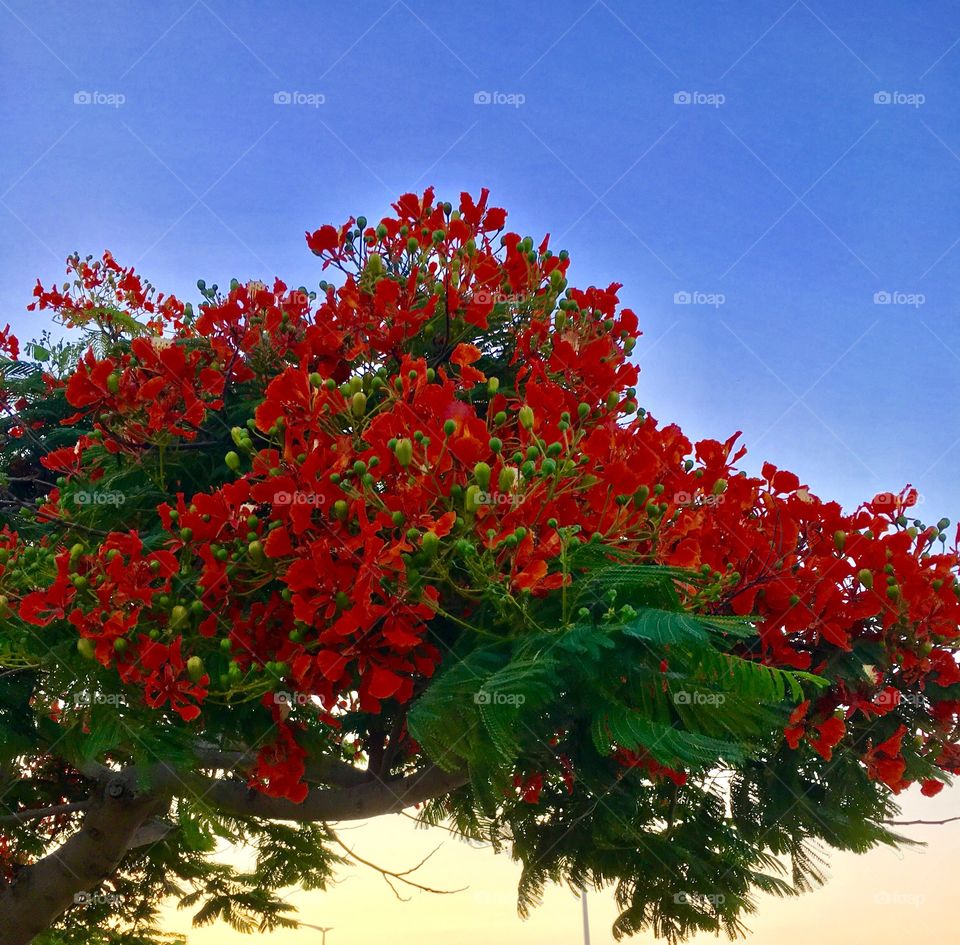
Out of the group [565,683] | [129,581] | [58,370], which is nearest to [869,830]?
[565,683]

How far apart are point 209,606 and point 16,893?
9.65 feet

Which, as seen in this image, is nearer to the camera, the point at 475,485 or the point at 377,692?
the point at 475,485

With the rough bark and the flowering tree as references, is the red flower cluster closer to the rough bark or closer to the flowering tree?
the flowering tree

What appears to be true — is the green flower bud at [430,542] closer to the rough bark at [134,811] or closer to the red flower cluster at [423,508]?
the red flower cluster at [423,508]

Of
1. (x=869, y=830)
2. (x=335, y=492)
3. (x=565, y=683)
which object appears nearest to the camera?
(x=565, y=683)

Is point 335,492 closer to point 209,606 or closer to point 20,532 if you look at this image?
point 209,606

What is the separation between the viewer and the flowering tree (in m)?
2.60

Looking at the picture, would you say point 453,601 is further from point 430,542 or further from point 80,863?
point 80,863

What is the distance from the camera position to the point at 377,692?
114 inches

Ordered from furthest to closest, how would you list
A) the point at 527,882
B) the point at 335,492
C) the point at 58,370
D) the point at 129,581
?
the point at 58,370 < the point at 527,882 < the point at 129,581 < the point at 335,492

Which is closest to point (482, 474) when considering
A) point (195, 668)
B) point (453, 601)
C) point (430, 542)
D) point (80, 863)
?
point (430, 542)

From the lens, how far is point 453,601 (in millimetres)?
3049

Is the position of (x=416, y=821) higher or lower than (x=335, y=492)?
lower

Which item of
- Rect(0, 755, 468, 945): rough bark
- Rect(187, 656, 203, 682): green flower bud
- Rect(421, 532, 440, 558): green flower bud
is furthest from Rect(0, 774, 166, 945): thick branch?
Rect(421, 532, 440, 558): green flower bud
